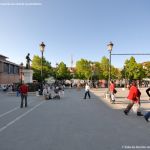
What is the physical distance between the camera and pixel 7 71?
86375mm

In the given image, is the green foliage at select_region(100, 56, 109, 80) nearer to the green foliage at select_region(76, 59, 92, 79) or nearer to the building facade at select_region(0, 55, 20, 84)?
the green foliage at select_region(76, 59, 92, 79)

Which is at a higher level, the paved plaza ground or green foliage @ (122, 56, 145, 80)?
green foliage @ (122, 56, 145, 80)

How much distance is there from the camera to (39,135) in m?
9.37

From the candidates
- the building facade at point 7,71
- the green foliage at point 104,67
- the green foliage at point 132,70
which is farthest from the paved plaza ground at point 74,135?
the green foliage at point 104,67

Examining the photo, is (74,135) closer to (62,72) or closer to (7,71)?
(7,71)

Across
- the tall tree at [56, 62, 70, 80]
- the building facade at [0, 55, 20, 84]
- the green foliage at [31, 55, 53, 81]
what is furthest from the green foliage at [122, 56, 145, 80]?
the building facade at [0, 55, 20, 84]

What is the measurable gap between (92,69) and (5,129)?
318ft

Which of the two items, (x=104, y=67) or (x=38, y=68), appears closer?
(x=38, y=68)

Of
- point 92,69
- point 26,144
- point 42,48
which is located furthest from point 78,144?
point 92,69

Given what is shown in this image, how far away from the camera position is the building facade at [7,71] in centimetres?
8007

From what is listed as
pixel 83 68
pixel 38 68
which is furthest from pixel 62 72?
pixel 38 68

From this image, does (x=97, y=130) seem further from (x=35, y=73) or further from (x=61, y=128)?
(x=35, y=73)

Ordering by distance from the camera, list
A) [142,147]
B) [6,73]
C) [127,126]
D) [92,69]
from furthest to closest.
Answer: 1. [92,69]
2. [6,73]
3. [127,126]
4. [142,147]

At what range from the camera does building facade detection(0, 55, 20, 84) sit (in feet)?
263
